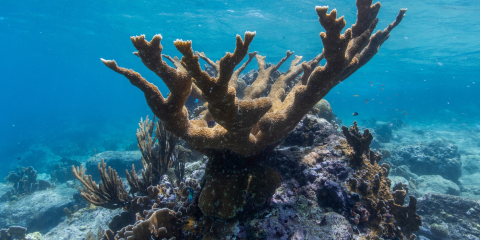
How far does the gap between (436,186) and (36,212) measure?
1996cm

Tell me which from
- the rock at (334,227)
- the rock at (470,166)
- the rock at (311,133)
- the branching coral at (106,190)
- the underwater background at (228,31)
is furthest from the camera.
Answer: the underwater background at (228,31)

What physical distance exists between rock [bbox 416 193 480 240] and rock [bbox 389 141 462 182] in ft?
21.6

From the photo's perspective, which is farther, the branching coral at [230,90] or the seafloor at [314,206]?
the seafloor at [314,206]

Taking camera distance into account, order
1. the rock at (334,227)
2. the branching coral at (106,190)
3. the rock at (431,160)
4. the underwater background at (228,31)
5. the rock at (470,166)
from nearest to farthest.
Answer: the rock at (334,227), the branching coral at (106,190), the rock at (431,160), the rock at (470,166), the underwater background at (228,31)

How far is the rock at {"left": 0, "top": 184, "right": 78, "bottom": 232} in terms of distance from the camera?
9672 millimetres

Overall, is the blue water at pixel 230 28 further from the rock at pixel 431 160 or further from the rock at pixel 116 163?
the rock at pixel 116 163

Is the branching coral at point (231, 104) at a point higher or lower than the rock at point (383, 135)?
→ higher

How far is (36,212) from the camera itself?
9836mm

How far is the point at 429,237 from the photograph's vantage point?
635 centimetres

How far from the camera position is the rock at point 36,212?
967cm

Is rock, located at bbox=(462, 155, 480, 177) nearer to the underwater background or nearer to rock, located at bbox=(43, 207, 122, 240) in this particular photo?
the underwater background

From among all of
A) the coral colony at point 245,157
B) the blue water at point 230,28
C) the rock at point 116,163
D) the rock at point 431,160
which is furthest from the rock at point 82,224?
the blue water at point 230,28

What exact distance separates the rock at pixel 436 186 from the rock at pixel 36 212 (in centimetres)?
1777

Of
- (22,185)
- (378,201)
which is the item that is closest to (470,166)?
(378,201)
